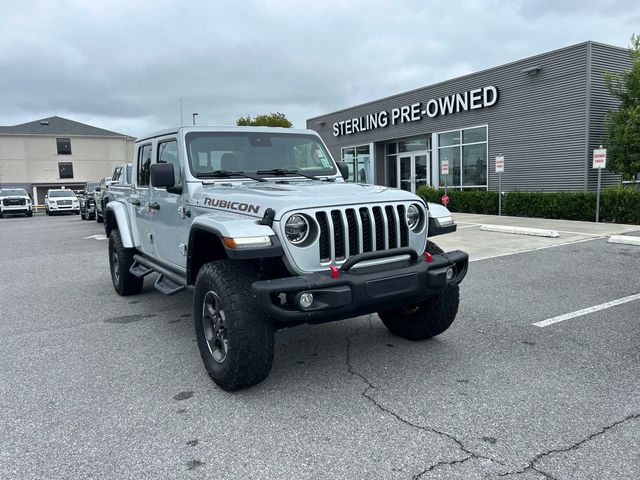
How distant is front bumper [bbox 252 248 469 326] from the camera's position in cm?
319

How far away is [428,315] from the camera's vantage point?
14.0ft

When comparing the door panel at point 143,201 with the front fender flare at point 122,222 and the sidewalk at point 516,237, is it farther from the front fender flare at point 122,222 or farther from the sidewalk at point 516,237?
the sidewalk at point 516,237

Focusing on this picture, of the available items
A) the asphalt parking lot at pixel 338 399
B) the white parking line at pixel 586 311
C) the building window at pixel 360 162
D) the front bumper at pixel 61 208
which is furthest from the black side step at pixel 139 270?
the front bumper at pixel 61 208

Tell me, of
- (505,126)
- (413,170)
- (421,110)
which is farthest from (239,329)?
(413,170)

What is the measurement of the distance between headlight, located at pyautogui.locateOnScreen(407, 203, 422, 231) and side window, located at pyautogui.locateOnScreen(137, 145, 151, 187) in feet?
9.97

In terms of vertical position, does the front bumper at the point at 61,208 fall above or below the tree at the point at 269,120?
below

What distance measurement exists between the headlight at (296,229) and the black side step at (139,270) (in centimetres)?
262

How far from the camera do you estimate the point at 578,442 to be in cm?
281

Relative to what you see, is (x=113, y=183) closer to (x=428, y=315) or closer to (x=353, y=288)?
(x=428, y=315)

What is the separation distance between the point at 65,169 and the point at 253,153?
2056 inches

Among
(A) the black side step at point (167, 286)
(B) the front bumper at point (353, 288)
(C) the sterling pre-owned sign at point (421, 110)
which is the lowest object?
(A) the black side step at point (167, 286)

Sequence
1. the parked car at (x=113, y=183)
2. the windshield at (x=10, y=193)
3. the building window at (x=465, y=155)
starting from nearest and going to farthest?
the parked car at (x=113, y=183) < the building window at (x=465, y=155) < the windshield at (x=10, y=193)

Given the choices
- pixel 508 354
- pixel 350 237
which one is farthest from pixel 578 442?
pixel 350 237

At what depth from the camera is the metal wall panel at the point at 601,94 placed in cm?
1504
